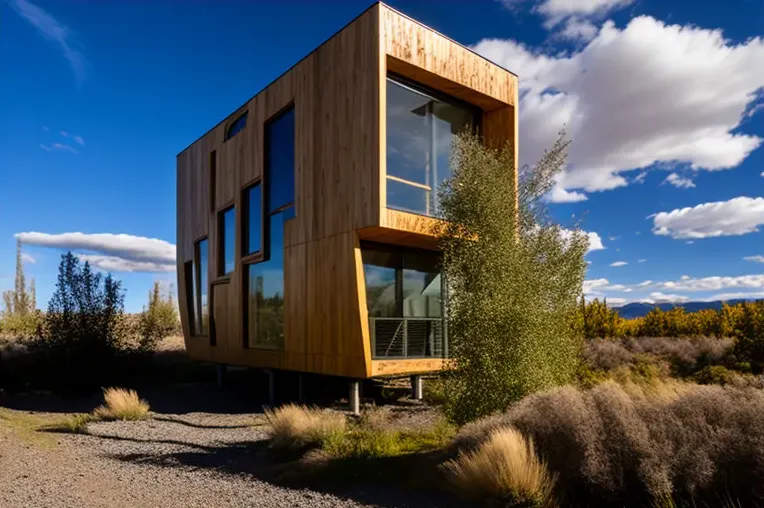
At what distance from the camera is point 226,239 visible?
52.9ft

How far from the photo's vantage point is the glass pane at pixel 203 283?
17.2m

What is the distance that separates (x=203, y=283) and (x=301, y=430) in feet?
36.7

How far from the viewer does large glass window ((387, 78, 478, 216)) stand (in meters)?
10.8

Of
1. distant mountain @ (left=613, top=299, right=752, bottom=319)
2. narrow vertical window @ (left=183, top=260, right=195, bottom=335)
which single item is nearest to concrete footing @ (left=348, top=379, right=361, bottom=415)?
narrow vertical window @ (left=183, top=260, right=195, bottom=335)

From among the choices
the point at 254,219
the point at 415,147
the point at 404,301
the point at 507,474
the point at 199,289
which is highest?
the point at 415,147

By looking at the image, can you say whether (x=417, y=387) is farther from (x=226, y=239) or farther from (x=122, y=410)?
(x=226, y=239)

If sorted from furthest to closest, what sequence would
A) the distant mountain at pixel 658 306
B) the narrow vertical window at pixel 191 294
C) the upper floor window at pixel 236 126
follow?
the distant mountain at pixel 658 306
the narrow vertical window at pixel 191 294
the upper floor window at pixel 236 126

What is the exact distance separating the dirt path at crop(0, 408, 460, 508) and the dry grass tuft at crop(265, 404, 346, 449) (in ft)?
1.31

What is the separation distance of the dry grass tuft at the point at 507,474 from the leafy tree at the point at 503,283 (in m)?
2.11

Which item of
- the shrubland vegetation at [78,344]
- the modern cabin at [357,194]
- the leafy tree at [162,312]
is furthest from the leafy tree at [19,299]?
the modern cabin at [357,194]

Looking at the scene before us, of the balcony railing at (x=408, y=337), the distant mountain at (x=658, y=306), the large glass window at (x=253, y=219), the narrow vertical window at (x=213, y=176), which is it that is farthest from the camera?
the distant mountain at (x=658, y=306)

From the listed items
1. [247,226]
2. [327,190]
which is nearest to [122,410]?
[247,226]

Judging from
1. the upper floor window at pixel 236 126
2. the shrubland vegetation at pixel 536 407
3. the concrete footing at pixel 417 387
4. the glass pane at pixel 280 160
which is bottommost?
the concrete footing at pixel 417 387

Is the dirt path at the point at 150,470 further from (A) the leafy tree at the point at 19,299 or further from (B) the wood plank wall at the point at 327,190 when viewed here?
(A) the leafy tree at the point at 19,299
